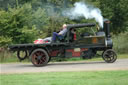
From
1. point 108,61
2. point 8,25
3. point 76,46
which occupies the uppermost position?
point 8,25

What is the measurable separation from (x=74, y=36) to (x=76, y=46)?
1.90 feet

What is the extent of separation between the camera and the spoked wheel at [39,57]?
12.2m

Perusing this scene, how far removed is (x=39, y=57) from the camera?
12211 millimetres

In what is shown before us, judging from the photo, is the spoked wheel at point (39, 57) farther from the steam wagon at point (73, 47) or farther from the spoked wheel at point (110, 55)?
the spoked wheel at point (110, 55)

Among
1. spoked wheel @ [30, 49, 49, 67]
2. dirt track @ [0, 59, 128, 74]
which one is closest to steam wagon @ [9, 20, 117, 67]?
spoked wheel @ [30, 49, 49, 67]

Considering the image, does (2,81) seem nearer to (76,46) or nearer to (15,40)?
(76,46)

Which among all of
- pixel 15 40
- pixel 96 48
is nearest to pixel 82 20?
pixel 15 40

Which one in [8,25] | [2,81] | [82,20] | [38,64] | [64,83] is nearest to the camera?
[64,83]

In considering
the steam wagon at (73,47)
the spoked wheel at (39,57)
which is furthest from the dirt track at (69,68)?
the steam wagon at (73,47)

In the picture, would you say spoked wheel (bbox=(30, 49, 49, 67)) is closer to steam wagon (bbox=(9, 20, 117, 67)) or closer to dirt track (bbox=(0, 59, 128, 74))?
steam wagon (bbox=(9, 20, 117, 67))

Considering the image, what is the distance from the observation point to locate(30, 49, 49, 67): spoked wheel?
12172 mm

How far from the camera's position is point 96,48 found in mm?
12781

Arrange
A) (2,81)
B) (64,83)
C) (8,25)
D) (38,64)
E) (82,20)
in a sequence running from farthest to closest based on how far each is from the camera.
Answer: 1. (82,20)
2. (8,25)
3. (38,64)
4. (2,81)
5. (64,83)

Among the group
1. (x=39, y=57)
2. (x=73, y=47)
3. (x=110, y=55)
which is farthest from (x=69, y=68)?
(x=110, y=55)
